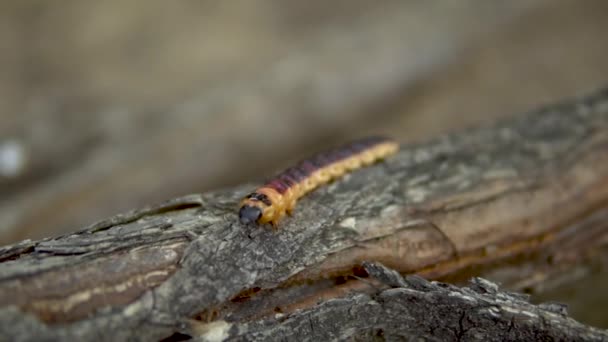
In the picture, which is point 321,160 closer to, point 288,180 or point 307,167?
point 307,167

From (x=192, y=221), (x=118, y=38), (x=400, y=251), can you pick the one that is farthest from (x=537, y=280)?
(x=118, y=38)

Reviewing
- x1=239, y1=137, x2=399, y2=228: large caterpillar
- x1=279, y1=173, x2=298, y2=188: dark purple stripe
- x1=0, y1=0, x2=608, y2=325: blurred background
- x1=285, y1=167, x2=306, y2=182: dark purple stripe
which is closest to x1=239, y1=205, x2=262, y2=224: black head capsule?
x1=239, y1=137, x2=399, y2=228: large caterpillar

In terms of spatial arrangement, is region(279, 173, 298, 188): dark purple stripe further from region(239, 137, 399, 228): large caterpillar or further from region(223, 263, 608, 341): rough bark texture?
region(223, 263, 608, 341): rough bark texture

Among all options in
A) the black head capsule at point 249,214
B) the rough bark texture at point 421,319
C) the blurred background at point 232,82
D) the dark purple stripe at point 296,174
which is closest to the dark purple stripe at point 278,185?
the dark purple stripe at point 296,174

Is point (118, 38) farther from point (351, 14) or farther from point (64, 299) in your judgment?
point (64, 299)

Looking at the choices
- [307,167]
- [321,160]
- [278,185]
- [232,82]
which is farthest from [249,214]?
[232,82]

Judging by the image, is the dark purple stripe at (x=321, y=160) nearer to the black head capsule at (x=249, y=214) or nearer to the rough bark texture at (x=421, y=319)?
the black head capsule at (x=249, y=214)
